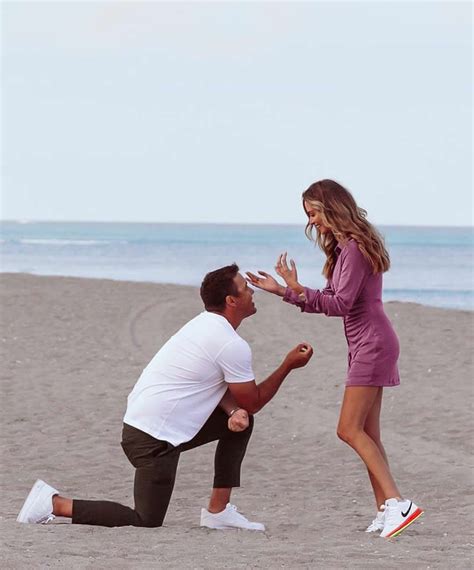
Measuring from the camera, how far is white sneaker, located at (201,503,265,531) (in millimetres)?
6273

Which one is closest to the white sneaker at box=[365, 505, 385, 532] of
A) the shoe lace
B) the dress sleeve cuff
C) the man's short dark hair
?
the dress sleeve cuff

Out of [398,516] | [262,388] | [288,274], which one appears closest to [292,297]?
[288,274]

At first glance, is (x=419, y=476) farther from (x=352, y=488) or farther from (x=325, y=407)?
(x=325, y=407)

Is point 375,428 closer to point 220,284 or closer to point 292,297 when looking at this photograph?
point 292,297

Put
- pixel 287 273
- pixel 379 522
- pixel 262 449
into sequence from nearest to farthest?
1. pixel 287 273
2. pixel 379 522
3. pixel 262 449

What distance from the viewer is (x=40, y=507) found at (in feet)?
20.0

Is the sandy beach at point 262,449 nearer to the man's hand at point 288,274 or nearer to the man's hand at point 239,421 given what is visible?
the man's hand at point 239,421

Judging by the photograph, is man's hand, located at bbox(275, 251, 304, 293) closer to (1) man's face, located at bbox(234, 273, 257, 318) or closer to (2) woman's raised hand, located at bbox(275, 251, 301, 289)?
(2) woman's raised hand, located at bbox(275, 251, 301, 289)

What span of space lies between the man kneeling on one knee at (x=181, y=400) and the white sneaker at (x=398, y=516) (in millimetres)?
894

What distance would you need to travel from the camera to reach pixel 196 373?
6.00 m

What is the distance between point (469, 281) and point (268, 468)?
32706 millimetres

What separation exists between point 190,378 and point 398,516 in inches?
52.8

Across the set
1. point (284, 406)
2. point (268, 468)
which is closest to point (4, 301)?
point (284, 406)

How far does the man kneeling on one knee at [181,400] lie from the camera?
598cm
